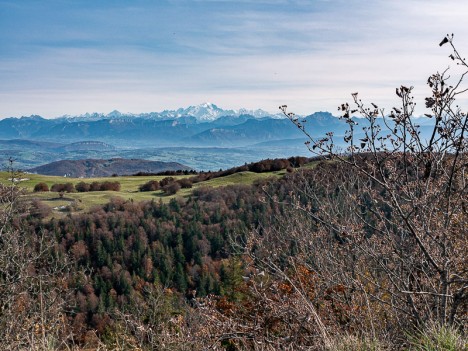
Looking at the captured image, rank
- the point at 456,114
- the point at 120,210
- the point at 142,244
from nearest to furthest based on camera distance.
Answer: the point at 456,114, the point at 142,244, the point at 120,210

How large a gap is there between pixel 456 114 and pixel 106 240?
50845 mm

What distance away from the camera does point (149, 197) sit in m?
60.5

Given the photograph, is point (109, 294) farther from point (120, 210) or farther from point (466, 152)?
point (466, 152)

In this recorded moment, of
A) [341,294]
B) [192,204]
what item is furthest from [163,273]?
[341,294]

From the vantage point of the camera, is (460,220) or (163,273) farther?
(163,273)

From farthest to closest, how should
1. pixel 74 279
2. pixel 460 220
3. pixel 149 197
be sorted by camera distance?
pixel 149 197, pixel 74 279, pixel 460 220

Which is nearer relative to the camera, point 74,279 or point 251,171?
point 74,279

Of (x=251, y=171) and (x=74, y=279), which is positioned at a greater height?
(x=251, y=171)

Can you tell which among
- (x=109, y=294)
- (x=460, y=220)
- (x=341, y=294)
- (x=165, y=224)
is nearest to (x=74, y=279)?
(x=109, y=294)

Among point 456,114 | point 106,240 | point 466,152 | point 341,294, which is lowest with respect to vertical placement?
point 106,240

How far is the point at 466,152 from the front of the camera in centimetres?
452

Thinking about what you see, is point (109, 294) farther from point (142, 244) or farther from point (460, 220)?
point (460, 220)

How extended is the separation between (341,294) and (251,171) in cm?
6153

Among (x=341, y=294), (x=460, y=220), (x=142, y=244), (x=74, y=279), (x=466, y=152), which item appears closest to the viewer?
(x=466, y=152)
